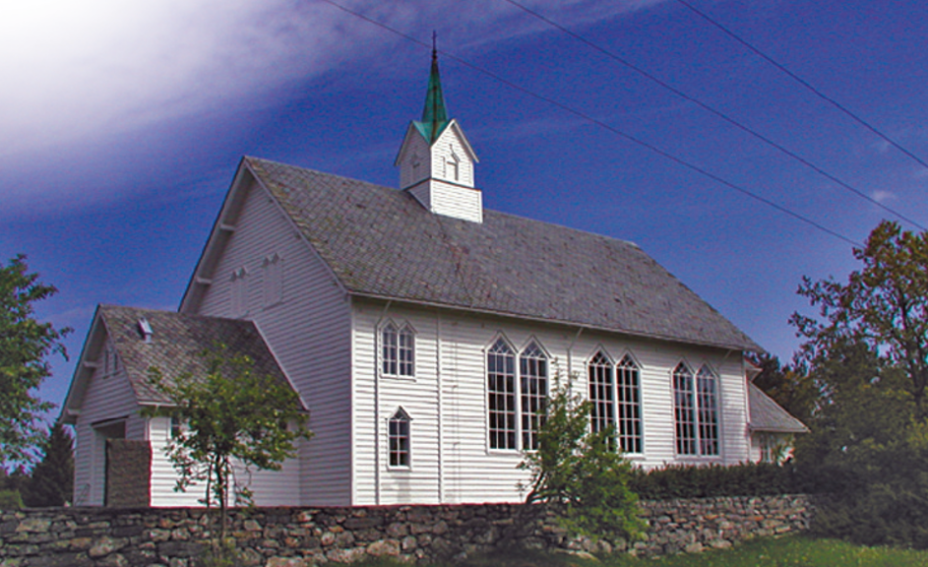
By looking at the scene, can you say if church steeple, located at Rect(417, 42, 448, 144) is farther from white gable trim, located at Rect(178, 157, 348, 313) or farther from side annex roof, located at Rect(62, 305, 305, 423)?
side annex roof, located at Rect(62, 305, 305, 423)

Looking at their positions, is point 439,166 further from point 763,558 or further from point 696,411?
point 763,558

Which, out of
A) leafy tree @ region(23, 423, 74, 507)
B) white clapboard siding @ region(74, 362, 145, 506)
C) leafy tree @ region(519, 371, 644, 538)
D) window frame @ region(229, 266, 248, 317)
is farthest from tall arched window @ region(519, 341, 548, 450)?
leafy tree @ region(23, 423, 74, 507)

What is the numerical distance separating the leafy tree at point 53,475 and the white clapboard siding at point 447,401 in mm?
28254

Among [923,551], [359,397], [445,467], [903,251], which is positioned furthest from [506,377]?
[903,251]

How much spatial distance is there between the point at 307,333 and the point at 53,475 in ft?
92.3

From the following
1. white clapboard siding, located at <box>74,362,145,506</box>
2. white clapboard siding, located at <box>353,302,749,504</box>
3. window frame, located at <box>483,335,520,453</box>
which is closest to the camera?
white clapboard siding, located at <box>353,302,749,504</box>

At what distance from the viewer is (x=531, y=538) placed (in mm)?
21906

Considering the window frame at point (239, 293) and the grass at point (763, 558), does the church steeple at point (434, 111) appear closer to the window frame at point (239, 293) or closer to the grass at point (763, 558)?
the window frame at point (239, 293)

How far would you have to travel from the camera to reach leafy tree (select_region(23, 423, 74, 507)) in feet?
156

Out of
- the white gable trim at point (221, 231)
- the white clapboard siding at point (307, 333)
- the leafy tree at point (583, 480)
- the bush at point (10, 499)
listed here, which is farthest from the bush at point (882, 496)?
the bush at point (10, 499)

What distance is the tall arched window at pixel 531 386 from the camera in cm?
2848

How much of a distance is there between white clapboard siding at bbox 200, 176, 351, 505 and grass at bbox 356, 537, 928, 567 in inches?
217

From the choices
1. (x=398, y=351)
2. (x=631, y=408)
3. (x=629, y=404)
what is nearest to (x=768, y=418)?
(x=631, y=408)

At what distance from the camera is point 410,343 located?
86.3ft
